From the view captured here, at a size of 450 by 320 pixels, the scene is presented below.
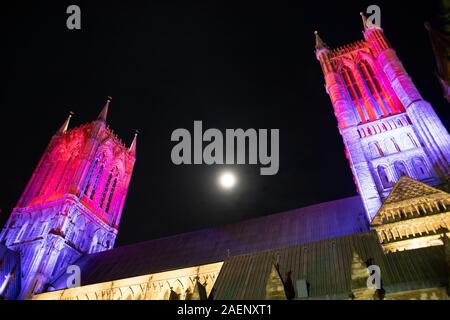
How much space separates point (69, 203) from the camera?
36.5 metres

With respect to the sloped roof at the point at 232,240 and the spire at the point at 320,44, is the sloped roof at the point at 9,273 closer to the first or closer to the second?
the sloped roof at the point at 232,240

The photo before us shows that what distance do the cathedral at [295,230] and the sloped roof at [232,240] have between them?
5.7 inches

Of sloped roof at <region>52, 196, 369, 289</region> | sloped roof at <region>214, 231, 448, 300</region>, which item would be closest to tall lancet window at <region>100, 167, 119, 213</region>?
sloped roof at <region>52, 196, 369, 289</region>

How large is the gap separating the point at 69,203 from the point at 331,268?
103 ft

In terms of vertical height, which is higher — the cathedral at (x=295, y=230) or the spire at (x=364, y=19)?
the spire at (x=364, y=19)

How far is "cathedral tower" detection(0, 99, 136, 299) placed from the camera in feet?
109

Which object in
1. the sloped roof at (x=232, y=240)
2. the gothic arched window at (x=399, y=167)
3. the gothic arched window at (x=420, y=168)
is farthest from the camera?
the sloped roof at (x=232, y=240)

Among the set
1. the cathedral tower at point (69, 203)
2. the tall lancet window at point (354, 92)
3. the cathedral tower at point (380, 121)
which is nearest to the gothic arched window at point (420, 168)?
the cathedral tower at point (380, 121)

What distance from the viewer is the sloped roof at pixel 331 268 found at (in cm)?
Answer: 1294

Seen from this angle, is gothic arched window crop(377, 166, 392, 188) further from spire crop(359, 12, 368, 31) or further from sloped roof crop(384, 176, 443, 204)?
spire crop(359, 12, 368, 31)

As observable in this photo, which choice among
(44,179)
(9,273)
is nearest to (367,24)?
(44,179)

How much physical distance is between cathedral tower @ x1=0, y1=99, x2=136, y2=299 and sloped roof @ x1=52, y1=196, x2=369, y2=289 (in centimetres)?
301
